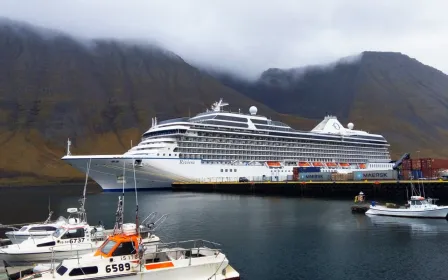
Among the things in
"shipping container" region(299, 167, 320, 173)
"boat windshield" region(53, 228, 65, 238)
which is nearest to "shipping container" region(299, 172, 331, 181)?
"shipping container" region(299, 167, 320, 173)

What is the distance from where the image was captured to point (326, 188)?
7844 cm

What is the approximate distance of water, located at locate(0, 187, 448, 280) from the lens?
24344 mm

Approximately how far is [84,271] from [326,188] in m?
66.2

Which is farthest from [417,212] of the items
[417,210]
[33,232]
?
[33,232]

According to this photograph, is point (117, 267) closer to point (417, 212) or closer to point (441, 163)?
point (417, 212)

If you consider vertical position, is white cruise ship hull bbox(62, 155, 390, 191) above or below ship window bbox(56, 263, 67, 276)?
above

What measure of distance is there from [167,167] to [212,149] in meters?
12.6

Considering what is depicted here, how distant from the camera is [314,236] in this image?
3441cm

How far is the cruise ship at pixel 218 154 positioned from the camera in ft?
265

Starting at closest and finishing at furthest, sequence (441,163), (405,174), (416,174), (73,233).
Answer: (73,233)
(416,174)
(405,174)
(441,163)

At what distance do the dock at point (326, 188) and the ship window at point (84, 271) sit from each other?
57.9 m

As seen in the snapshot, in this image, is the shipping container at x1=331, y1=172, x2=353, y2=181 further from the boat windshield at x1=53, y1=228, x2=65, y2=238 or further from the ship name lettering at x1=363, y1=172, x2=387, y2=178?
the boat windshield at x1=53, y1=228, x2=65, y2=238

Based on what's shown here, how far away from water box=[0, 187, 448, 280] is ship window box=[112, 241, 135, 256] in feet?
24.8

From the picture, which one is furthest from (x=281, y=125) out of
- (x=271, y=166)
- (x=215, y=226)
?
(x=215, y=226)
